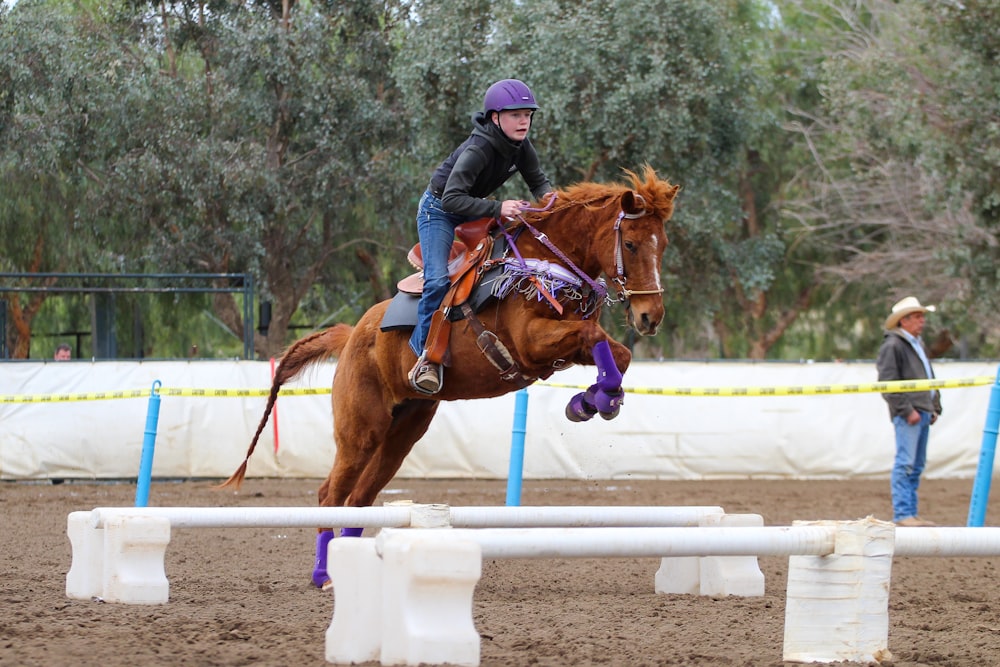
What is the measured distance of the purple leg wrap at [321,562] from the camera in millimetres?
7520

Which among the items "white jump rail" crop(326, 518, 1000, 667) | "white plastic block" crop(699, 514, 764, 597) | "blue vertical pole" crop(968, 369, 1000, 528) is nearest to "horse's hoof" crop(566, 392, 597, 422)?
"white plastic block" crop(699, 514, 764, 597)

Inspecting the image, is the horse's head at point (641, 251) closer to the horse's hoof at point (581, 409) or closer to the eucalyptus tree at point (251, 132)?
the horse's hoof at point (581, 409)

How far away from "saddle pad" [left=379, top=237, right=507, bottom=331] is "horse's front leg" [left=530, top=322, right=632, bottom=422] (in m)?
0.49

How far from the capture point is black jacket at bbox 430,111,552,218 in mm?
6859

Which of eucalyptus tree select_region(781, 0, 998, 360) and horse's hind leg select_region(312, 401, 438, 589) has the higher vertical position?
eucalyptus tree select_region(781, 0, 998, 360)

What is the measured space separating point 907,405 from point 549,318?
18.6 ft

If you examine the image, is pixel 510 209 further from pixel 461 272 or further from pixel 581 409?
pixel 581 409

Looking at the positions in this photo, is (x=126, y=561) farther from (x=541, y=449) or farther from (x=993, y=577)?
(x=541, y=449)

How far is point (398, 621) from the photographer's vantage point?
454 cm

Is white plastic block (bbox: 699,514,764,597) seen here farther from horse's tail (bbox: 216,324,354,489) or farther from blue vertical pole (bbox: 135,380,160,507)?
blue vertical pole (bbox: 135,380,160,507)

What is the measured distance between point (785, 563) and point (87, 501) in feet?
26.2

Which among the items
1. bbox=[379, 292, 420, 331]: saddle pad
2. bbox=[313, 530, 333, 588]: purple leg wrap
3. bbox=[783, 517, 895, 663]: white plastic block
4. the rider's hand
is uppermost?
the rider's hand

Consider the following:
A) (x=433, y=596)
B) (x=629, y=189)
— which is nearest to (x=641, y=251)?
(x=629, y=189)

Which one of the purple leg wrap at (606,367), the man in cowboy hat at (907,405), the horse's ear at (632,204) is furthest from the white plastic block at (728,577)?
the man in cowboy hat at (907,405)
